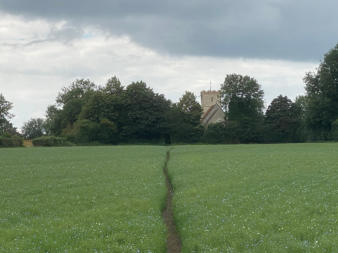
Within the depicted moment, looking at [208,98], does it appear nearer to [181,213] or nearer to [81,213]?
[181,213]

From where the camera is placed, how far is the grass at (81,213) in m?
13.4

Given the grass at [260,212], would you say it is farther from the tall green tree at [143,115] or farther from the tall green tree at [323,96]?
the tall green tree at [143,115]

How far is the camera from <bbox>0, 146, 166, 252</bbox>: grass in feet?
43.9

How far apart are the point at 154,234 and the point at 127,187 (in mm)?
11273

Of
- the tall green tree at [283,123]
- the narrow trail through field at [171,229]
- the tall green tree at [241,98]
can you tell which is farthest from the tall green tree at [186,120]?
the narrow trail through field at [171,229]

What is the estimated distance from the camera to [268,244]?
12445 millimetres

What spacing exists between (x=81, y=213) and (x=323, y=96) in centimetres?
9405

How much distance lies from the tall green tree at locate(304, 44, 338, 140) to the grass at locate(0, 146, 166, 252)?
7711 centimetres

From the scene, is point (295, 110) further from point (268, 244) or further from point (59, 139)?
point (268, 244)

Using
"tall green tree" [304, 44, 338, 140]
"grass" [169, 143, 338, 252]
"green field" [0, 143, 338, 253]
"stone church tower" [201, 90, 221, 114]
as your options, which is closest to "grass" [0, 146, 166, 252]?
"green field" [0, 143, 338, 253]

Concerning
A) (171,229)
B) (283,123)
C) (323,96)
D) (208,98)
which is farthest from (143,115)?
(171,229)

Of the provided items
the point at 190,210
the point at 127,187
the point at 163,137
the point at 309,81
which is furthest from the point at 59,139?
the point at 190,210

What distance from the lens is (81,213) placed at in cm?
1794

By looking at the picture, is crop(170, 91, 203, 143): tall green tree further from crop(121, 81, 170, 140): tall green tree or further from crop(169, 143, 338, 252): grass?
crop(169, 143, 338, 252): grass
